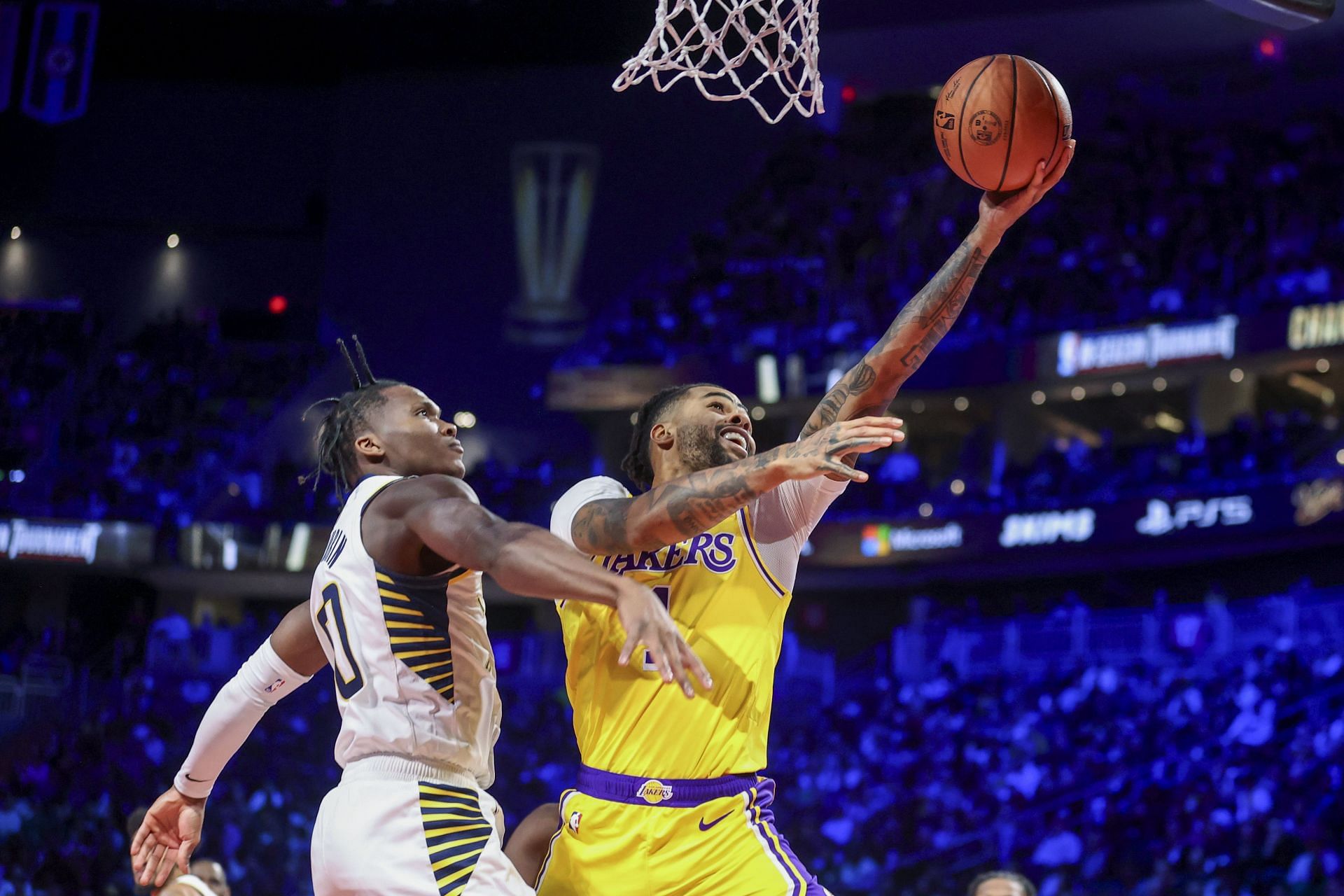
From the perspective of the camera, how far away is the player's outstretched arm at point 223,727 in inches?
132

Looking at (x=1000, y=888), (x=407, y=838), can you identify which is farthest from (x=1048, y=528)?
(x=407, y=838)

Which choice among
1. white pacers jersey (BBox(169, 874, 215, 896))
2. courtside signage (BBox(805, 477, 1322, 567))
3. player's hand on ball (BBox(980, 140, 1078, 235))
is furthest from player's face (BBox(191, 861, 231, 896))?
courtside signage (BBox(805, 477, 1322, 567))

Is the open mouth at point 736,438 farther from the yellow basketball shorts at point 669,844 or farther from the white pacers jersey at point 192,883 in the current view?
the white pacers jersey at point 192,883

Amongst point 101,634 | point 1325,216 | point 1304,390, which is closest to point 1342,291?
point 1325,216

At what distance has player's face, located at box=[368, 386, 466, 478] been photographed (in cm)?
310

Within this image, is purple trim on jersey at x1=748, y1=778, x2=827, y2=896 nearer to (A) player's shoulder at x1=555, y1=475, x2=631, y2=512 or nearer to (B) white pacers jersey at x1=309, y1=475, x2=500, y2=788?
(B) white pacers jersey at x1=309, y1=475, x2=500, y2=788

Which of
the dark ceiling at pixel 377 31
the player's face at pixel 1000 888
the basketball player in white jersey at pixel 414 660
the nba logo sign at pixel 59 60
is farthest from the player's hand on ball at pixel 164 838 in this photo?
the nba logo sign at pixel 59 60

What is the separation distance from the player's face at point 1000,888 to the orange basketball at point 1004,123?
2810 millimetres

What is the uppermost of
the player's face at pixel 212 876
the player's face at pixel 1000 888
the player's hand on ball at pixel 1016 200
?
the player's hand on ball at pixel 1016 200

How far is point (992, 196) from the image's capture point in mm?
3551

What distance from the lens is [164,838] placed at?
11.0ft

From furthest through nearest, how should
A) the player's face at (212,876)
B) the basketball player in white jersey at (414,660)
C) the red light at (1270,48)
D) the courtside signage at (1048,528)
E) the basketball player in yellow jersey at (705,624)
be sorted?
the red light at (1270,48), the courtside signage at (1048,528), the player's face at (212,876), the basketball player in yellow jersey at (705,624), the basketball player in white jersey at (414,660)

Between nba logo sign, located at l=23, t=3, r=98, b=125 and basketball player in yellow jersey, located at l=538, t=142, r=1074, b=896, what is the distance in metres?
15.4

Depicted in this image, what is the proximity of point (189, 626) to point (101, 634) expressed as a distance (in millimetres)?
883
